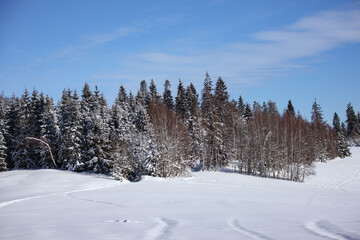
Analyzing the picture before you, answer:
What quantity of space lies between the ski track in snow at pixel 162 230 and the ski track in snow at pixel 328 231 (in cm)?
366

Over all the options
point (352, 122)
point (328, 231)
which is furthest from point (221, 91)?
point (352, 122)

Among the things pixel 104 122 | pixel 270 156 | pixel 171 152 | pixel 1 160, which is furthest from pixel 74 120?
pixel 270 156

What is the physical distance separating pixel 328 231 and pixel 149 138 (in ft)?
89.7

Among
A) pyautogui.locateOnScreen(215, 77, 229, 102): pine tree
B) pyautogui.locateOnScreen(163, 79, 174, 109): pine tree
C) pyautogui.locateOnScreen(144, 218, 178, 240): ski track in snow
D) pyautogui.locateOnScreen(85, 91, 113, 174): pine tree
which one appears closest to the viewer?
pyautogui.locateOnScreen(144, 218, 178, 240): ski track in snow

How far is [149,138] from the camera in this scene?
3312 cm

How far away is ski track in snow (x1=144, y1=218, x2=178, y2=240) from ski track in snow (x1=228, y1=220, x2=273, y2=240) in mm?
1685

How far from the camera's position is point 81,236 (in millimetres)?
6883

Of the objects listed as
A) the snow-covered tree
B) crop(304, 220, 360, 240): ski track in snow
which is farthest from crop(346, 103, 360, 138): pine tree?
crop(304, 220, 360, 240): ski track in snow

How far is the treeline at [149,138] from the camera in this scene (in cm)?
3450

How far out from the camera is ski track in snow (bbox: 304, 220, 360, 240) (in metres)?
6.13

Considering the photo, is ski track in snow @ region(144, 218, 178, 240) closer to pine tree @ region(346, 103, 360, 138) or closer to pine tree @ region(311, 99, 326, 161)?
pine tree @ region(311, 99, 326, 161)

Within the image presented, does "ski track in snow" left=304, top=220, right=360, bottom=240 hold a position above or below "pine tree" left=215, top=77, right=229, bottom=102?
below

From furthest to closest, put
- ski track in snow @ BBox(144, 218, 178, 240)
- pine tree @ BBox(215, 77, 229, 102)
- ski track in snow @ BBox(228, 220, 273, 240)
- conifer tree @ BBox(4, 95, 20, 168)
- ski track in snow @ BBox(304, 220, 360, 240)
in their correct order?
1. pine tree @ BBox(215, 77, 229, 102)
2. conifer tree @ BBox(4, 95, 20, 168)
3. ski track in snow @ BBox(144, 218, 178, 240)
4. ski track in snow @ BBox(228, 220, 273, 240)
5. ski track in snow @ BBox(304, 220, 360, 240)

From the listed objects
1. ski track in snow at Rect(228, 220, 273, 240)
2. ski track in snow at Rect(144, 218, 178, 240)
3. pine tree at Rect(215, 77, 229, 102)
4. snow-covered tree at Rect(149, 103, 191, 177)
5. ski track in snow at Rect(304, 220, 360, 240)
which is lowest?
ski track in snow at Rect(144, 218, 178, 240)
